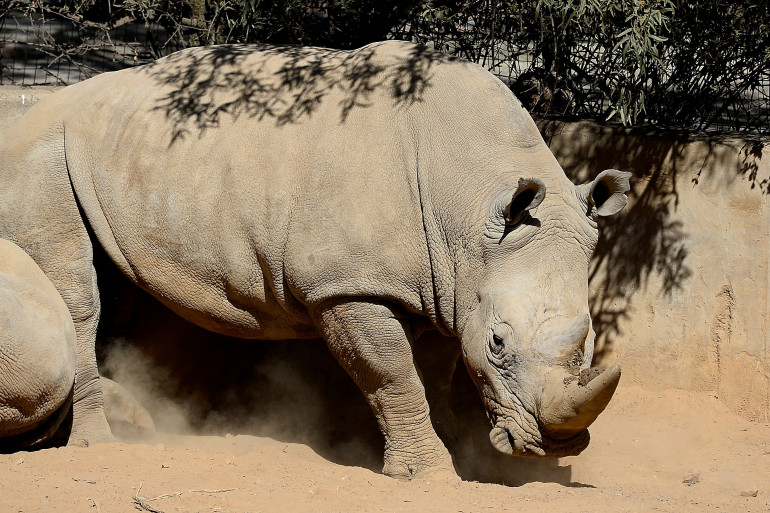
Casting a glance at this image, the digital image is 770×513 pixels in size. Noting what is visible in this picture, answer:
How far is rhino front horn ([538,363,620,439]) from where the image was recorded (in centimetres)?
545

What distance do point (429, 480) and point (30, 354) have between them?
255cm


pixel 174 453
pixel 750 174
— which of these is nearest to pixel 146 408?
pixel 174 453

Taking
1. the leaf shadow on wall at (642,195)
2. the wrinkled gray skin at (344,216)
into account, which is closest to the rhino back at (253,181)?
the wrinkled gray skin at (344,216)

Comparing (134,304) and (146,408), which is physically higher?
(134,304)

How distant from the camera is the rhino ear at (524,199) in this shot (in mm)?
5836

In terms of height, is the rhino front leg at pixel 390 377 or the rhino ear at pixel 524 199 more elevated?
the rhino ear at pixel 524 199

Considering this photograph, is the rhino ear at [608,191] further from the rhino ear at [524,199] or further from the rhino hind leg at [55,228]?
the rhino hind leg at [55,228]

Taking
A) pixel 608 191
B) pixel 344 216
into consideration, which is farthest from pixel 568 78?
pixel 344 216

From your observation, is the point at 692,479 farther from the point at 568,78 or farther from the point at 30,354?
the point at 30,354

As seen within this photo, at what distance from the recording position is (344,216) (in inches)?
251

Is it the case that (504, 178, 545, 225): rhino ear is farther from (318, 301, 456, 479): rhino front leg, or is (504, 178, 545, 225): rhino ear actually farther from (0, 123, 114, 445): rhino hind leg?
(0, 123, 114, 445): rhino hind leg

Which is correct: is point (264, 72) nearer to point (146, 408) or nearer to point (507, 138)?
point (507, 138)

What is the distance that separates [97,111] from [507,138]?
9.44 feet

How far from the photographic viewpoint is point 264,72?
7.17 meters
